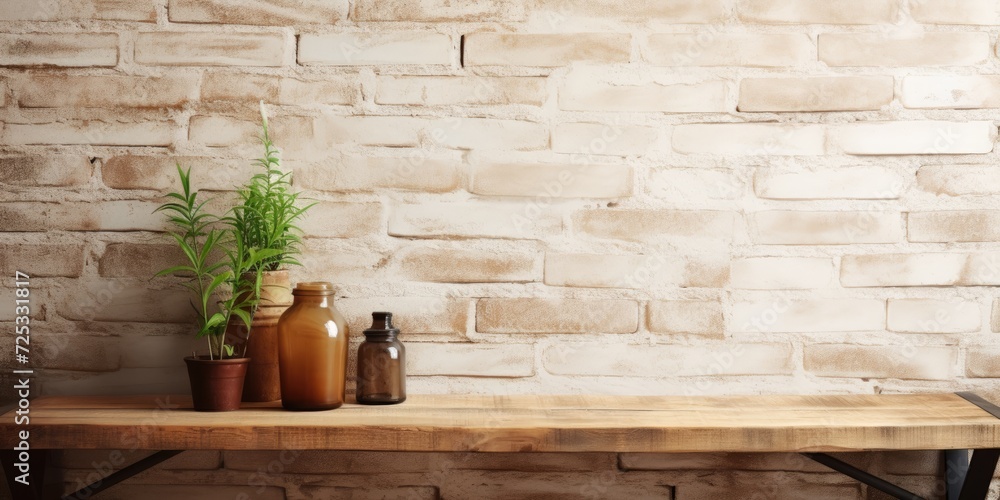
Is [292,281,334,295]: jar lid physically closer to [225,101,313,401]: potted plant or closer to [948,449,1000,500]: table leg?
[225,101,313,401]: potted plant

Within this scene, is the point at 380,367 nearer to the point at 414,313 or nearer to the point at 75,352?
the point at 414,313

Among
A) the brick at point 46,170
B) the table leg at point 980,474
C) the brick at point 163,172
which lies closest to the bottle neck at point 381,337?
the brick at point 163,172

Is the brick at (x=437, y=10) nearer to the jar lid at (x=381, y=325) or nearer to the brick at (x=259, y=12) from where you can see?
the brick at (x=259, y=12)

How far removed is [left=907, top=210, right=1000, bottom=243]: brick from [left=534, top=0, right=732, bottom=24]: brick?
1.63 ft

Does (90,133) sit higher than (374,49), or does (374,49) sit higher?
(374,49)

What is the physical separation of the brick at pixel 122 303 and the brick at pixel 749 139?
36.1 inches

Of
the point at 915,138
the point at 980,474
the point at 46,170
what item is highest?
the point at 915,138

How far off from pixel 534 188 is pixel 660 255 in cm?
25

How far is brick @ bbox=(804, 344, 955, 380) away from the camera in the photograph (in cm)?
120

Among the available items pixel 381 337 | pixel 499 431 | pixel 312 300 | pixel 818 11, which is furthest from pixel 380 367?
pixel 818 11

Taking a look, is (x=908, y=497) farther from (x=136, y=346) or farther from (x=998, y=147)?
(x=136, y=346)

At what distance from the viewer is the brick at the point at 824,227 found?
3.96 feet

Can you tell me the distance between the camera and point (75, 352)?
1.20 metres

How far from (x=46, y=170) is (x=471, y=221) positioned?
2.44 feet
